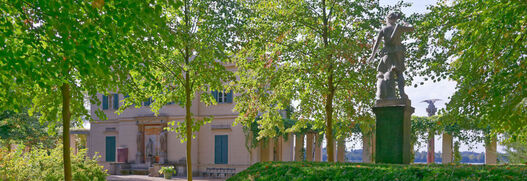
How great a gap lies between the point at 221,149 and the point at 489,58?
18.6 m

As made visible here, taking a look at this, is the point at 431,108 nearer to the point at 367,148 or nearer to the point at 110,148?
the point at 367,148

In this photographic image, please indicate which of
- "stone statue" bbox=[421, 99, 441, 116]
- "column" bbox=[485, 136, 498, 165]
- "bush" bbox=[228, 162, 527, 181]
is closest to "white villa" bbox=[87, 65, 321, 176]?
"stone statue" bbox=[421, 99, 441, 116]

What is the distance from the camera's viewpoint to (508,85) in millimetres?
9469

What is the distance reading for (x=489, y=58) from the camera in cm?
982

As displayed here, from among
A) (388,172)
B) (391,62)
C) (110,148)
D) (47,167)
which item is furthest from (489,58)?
(110,148)

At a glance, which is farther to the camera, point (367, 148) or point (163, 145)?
point (163, 145)

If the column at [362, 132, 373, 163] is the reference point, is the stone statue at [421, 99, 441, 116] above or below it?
above

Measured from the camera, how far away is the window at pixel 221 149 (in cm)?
2662

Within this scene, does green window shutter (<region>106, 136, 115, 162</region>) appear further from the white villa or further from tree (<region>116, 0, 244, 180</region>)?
tree (<region>116, 0, 244, 180</region>)

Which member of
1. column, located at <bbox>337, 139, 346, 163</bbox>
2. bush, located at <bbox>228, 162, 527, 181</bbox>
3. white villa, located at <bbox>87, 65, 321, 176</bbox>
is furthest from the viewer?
white villa, located at <bbox>87, 65, 321, 176</bbox>

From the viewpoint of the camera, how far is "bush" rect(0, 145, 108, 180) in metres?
12.9

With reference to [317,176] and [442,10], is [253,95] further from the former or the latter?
[317,176]

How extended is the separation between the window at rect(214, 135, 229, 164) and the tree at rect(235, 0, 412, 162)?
11.7m

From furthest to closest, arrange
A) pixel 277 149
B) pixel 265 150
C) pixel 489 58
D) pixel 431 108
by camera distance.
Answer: pixel 277 149 → pixel 265 150 → pixel 431 108 → pixel 489 58
